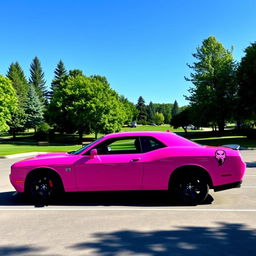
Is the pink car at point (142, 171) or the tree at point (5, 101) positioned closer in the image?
the pink car at point (142, 171)

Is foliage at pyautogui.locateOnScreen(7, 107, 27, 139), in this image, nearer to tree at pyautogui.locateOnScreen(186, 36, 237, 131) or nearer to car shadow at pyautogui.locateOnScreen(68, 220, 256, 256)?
tree at pyautogui.locateOnScreen(186, 36, 237, 131)

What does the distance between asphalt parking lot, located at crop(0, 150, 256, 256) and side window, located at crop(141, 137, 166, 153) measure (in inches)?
49.8

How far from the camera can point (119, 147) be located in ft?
20.8

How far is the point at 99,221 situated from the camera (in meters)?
4.84

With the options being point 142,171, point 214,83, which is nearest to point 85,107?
point 214,83

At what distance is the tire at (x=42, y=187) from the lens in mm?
6059

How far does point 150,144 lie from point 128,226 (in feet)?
6.95

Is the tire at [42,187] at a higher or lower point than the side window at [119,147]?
lower

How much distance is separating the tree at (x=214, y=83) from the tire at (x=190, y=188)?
3232cm

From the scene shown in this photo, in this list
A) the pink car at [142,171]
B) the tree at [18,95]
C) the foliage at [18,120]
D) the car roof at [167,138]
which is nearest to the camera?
the pink car at [142,171]

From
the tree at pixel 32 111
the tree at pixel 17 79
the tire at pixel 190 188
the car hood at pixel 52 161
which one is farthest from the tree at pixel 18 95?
the tire at pixel 190 188

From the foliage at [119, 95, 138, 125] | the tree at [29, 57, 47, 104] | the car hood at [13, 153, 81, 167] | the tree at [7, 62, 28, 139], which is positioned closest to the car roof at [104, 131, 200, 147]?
the car hood at [13, 153, 81, 167]

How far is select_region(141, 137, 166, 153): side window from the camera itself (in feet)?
19.9

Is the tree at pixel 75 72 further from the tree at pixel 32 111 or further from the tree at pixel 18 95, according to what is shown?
the tree at pixel 18 95
